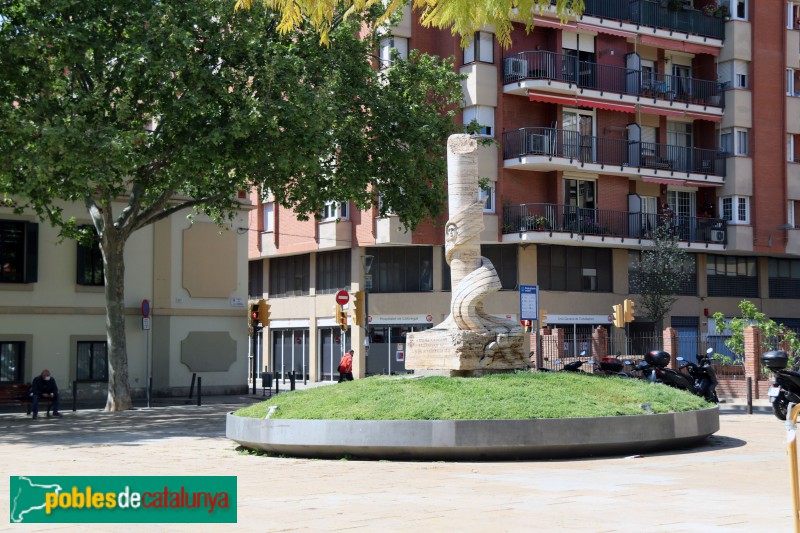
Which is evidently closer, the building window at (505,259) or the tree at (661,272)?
the tree at (661,272)

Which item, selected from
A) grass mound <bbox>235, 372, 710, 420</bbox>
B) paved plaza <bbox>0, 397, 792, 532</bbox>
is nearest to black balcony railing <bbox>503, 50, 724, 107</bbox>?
paved plaza <bbox>0, 397, 792, 532</bbox>

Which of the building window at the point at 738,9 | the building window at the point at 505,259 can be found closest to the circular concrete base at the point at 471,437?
the building window at the point at 505,259

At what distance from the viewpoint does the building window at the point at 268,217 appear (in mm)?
51528

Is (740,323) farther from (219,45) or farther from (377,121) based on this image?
(219,45)

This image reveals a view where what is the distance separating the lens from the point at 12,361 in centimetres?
3119

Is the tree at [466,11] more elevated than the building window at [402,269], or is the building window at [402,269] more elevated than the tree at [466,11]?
the tree at [466,11]

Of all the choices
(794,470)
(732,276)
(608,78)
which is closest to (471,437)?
(794,470)

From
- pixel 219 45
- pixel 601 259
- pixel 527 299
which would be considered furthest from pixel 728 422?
pixel 601 259

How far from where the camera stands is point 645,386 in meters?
17.8

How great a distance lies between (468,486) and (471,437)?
104 inches

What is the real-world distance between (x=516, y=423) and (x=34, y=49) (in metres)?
15.1

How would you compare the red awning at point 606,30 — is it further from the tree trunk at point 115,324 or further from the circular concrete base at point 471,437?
the circular concrete base at point 471,437

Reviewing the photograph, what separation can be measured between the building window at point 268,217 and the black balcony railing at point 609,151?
13.2m

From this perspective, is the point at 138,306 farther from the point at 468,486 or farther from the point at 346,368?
the point at 468,486
